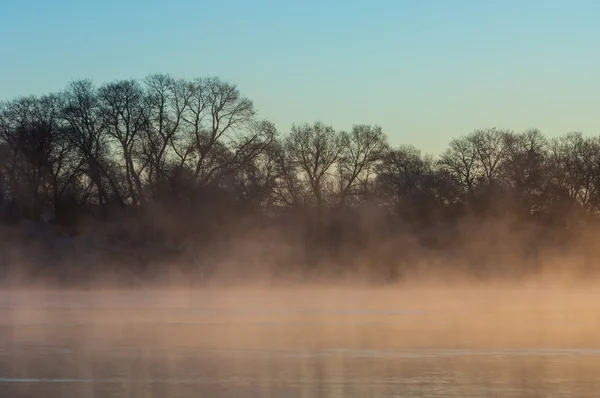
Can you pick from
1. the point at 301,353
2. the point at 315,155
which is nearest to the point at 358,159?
the point at 315,155

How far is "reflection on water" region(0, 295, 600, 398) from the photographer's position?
11734mm

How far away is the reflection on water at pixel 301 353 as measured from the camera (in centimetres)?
1173

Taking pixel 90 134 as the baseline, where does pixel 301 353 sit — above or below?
below

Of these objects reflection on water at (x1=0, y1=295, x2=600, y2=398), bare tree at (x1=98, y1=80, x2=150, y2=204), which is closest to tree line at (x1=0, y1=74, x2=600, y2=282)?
bare tree at (x1=98, y1=80, x2=150, y2=204)

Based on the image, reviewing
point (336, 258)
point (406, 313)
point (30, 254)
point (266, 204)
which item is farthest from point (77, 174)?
point (406, 313)

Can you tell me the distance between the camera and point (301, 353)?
15.2 metres

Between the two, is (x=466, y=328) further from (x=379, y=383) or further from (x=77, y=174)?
(x=77, y=174)

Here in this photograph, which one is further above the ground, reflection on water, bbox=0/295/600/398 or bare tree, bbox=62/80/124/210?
bare tree, bbox=62/80/124/210

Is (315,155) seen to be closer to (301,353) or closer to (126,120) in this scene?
(126,120)

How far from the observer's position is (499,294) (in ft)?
107

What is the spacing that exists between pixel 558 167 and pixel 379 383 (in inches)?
2733

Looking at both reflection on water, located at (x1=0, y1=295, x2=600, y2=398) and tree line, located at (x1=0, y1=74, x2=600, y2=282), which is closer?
reflection on water, located at (x1=0, y1=295, x2=600, y2=398)

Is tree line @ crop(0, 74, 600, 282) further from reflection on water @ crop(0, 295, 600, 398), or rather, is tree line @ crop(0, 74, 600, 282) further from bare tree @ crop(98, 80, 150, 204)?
reflection on water @ crop(0, 295, 600, 398)

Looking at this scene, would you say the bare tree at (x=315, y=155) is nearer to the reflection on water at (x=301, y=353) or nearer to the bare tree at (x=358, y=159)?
the bare tree at (x=358, y=159)
